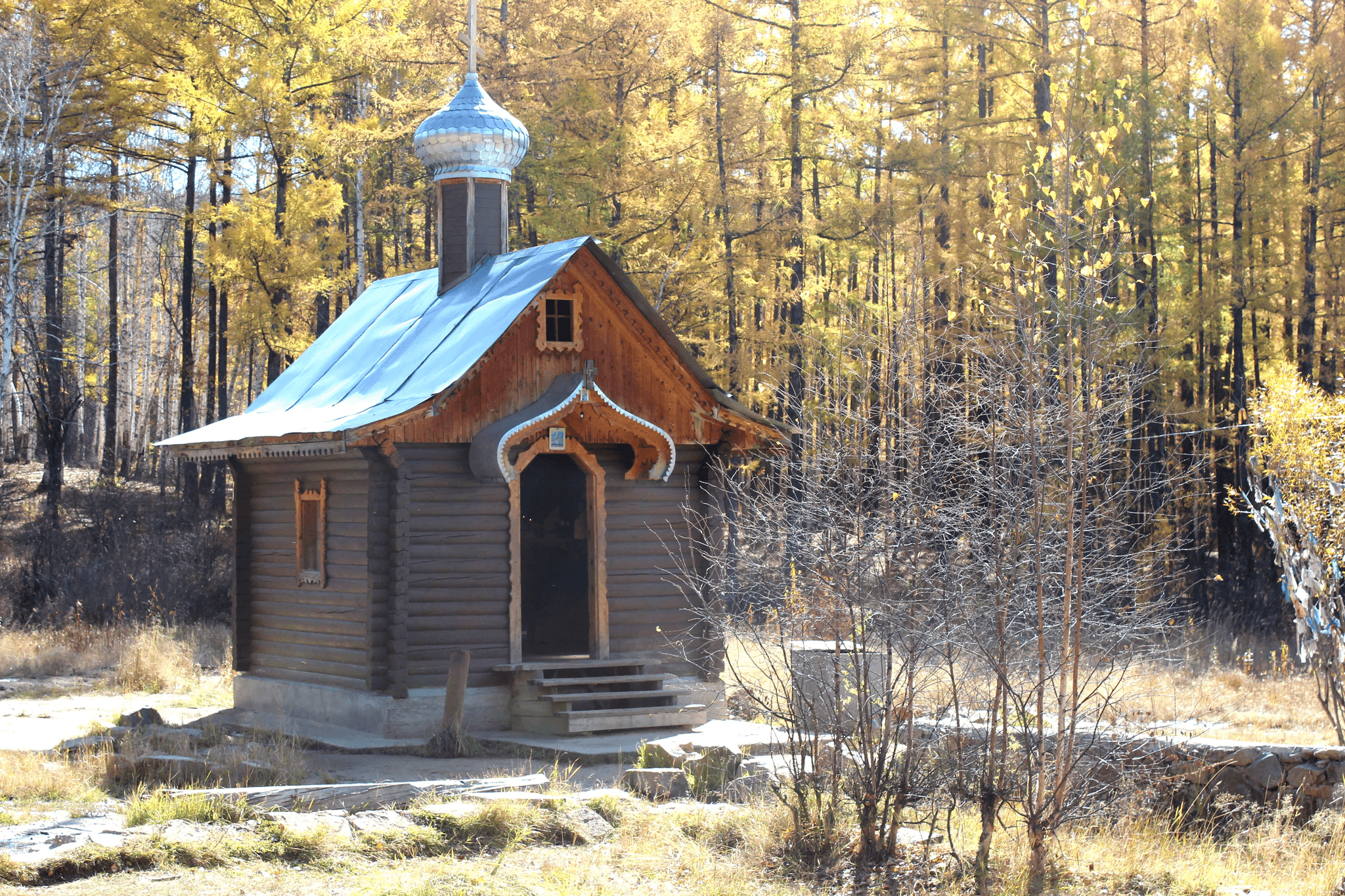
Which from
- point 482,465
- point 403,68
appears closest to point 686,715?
point 482,465

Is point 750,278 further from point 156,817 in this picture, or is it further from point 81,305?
point 81,305

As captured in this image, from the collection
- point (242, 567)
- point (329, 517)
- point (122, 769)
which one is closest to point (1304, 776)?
point (122, 769)

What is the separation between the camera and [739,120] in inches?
977

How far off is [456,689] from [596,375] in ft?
12.2

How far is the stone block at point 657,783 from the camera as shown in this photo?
10.8 meters

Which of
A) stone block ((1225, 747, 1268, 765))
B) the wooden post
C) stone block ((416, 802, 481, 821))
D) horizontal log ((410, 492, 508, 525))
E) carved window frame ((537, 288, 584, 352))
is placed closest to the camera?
stone block ((416, 802, 481, 821))

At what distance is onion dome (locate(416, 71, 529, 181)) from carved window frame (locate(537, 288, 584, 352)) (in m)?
2.83

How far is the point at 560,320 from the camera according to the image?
14961 mm

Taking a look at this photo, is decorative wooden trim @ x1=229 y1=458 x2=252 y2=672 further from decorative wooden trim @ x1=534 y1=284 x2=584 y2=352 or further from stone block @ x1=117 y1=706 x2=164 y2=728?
decorative wooden trim @ x1=534 y1=284 x2=584 y2=352

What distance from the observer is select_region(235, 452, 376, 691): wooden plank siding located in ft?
46.5

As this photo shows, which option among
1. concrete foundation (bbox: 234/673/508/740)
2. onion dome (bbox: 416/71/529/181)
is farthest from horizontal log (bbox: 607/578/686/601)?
onion dome (bbox: 416/71/529/181)

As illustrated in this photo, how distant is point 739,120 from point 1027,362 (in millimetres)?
17831

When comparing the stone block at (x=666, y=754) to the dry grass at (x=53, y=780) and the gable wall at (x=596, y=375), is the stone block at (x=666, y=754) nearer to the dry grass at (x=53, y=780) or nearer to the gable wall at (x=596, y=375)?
the gable wall at (x=596, y=375)

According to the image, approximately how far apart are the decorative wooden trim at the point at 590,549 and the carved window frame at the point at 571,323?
993 millimetres
